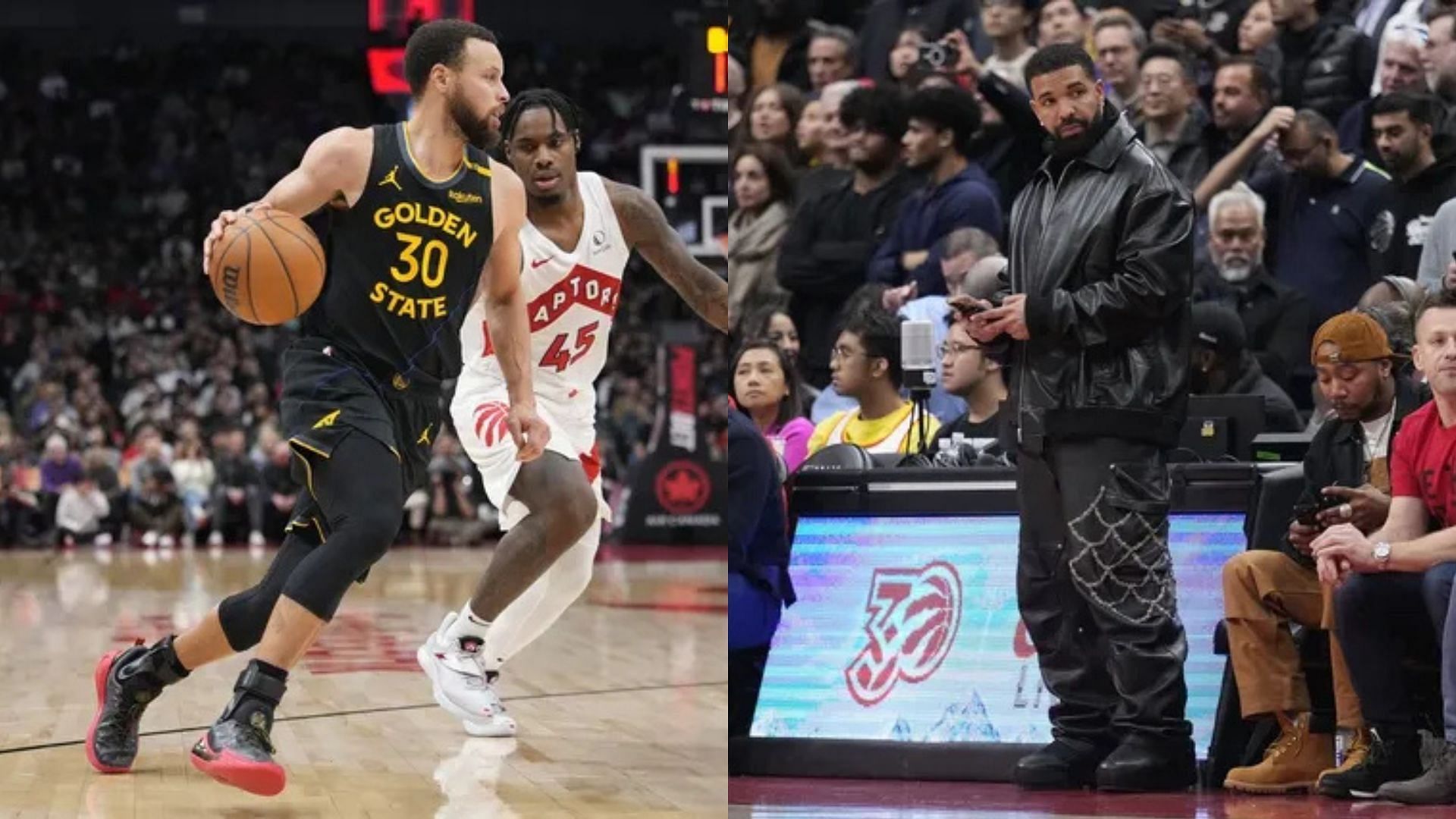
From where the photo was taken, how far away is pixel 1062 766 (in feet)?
19.2

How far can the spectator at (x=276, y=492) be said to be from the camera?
860 inches

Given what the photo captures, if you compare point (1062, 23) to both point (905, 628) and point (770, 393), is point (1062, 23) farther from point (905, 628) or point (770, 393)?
point (905, 628)

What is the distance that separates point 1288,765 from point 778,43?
7486 mm

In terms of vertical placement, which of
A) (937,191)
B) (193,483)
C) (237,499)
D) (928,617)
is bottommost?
(237,499)

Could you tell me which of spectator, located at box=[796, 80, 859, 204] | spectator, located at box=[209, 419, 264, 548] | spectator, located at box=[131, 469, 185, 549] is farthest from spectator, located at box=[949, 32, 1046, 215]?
spectator, located at box=[131, 469, 185, 549]

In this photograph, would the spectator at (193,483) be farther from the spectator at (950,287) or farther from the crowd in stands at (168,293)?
the spectator at (950,287)

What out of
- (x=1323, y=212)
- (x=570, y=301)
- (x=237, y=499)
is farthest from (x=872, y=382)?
(x=237, y=499)

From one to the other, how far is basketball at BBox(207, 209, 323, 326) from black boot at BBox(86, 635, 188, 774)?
1.13 metres

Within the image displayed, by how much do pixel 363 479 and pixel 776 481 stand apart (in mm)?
1481

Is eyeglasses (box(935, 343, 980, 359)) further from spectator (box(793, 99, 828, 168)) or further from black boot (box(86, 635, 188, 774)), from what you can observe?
spectator (box(793, 99, 828, 168))


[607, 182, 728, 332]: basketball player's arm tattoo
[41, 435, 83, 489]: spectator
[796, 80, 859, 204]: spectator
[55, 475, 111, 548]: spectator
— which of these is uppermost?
[796, 80, 859, 204]: spectator

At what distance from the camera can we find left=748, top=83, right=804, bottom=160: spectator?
423 inches

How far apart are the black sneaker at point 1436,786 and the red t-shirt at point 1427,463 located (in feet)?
2.19

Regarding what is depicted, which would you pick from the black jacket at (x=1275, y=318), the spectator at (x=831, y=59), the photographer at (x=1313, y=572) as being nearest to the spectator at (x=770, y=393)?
the black jacket at (x=1275, y=318)
